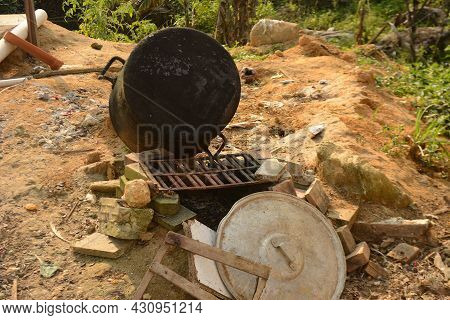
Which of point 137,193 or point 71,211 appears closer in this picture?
point 137,193

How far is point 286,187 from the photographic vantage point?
3385 millimetres

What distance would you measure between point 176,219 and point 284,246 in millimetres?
688

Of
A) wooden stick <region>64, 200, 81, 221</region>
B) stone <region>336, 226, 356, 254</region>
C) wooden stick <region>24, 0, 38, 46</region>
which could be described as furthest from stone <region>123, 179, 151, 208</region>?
wooden stick <region>24, 0, 38, 46</region>

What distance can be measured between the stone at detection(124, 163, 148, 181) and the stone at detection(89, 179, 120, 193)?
0.22m

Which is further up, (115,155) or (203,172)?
(203,172)

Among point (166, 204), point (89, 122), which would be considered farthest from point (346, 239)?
point (89, 122)

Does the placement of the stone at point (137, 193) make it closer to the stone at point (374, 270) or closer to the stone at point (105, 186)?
the stone at point (105, 186)

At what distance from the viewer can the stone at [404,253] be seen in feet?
10.9

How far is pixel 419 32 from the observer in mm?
8102

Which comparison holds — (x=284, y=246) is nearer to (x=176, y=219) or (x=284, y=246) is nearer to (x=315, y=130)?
(x=176, y=219)

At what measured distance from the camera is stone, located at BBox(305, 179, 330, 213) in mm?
3409

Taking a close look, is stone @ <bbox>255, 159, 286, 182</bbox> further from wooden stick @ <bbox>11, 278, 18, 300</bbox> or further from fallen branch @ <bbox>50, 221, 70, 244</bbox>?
wooden stick @ <bbox>11, 278, 18, 300</bbox>

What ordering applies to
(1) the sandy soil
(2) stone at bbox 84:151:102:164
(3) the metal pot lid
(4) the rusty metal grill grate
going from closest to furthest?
1. (3) the metal pot lid
2. (1) the sandy soil
3. (4) the rusty metal grill grate
4. (2) stone at bbox 84:151:102:164
